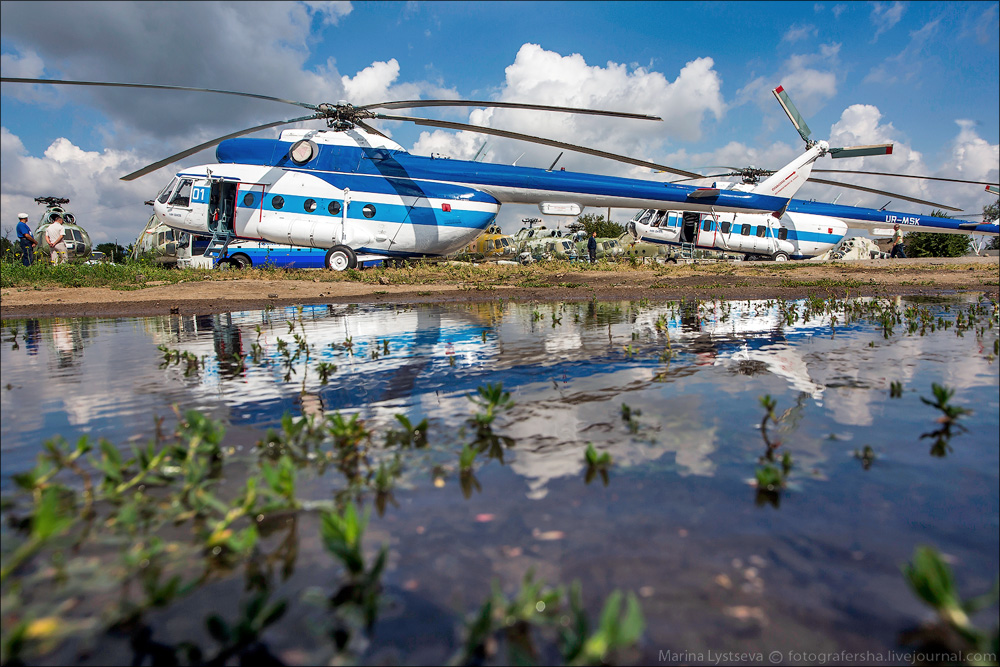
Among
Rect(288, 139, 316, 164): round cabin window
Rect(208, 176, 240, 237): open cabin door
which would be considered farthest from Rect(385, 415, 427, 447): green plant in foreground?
Rect(208, 176, 240, 237): open cabin door

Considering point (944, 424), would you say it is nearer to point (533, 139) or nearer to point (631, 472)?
point (631, 472)

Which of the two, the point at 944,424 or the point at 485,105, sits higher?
the point at 485,105

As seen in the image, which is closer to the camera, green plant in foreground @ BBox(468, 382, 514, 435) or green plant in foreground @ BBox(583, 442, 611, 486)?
green plant in foreground @ BBox(583, 442, 611, 486)

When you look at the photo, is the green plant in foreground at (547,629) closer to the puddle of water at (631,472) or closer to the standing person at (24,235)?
the puddle of water at (631,472)

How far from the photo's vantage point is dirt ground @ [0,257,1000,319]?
10.1m

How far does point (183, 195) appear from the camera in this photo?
1486 cm

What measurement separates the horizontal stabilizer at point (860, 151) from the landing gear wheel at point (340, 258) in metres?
16.5

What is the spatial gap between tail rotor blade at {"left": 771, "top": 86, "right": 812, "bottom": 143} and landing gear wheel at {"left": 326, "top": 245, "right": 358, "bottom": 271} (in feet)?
55.7

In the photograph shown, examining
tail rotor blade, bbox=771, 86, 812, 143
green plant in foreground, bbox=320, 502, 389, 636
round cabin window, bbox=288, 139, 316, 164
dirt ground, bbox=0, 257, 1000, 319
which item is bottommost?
green plant in foreground, bbox=320, 502, 389, 636

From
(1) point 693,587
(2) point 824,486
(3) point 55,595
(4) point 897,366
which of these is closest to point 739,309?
(4) point 897,366

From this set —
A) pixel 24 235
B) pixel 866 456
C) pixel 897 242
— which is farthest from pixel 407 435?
pixel 897 242

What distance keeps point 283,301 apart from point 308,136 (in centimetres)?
681

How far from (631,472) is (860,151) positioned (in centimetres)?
2045

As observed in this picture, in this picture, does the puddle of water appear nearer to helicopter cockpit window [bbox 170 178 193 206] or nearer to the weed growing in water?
the weed growing in water
